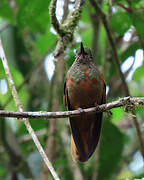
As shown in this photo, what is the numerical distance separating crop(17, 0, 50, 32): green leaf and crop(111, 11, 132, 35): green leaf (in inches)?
31.2

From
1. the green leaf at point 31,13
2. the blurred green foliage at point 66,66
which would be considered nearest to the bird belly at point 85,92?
the blurred green foliage at point 66,66

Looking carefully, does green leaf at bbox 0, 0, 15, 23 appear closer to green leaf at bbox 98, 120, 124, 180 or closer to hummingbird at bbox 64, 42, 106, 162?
hummingbird at bbox 64, 42, 106, 162

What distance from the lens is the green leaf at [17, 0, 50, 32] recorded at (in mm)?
4191

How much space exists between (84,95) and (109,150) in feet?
3.29

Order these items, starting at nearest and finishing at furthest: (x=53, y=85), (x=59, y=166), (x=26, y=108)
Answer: (x=53, y=85), (x=59, y=166), (x=26, y=108)

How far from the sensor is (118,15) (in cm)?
407

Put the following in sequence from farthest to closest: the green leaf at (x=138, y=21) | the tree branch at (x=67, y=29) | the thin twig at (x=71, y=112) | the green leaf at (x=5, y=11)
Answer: the green leaf at (x=5, y=11), the green leaf at (x=138, y=21), the tree branch at (x=67, y=29), the thin twig at (x=71, y=112)

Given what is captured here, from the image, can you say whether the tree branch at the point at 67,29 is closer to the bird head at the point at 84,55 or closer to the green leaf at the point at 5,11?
the bird head at the point at 84,55

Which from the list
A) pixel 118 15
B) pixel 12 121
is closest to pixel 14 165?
pixel 12 121

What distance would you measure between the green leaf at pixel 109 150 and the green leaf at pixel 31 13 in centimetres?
141

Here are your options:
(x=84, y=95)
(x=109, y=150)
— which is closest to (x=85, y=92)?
(x=84, y=95)

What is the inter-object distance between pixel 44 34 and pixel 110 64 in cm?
93

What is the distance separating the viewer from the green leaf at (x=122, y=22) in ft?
13.1

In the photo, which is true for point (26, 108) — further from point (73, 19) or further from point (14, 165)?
point (73, 19)
